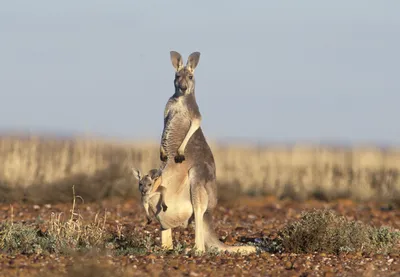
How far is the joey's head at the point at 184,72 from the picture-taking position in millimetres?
11414

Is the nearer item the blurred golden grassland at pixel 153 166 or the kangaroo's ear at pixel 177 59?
the kangaroo's ear at pixel 177 59

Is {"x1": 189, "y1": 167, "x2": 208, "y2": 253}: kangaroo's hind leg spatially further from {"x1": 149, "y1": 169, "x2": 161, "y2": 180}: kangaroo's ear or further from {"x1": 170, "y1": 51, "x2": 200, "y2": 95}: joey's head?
{"x1": 170, "y1": 51, "x2": 200, "y2": 95}: joey's head

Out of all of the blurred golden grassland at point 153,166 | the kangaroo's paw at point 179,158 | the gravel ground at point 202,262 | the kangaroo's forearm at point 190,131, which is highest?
the kangaroo's forearm at point 190,131

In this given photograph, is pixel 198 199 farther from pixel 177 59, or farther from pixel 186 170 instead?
pixel 177 59

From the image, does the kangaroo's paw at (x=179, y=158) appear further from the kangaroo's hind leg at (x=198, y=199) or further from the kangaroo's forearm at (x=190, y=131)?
the kangaroo's hind leg at (x=198, y=199)

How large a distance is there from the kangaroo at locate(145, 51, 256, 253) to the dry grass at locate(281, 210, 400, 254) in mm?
528

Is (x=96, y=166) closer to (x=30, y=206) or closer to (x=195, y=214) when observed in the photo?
(x=30, y=206)

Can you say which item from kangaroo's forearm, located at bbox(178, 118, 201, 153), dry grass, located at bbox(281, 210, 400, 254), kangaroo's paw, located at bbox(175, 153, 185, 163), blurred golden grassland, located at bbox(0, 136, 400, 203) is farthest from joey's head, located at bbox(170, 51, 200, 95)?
blurred golden grassland, located at bbox(0, 136, 400, 203)

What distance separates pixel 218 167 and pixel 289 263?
1723cm

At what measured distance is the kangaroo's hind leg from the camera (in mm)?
11125

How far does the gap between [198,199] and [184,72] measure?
5.11 feet

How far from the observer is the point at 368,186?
23.0 m

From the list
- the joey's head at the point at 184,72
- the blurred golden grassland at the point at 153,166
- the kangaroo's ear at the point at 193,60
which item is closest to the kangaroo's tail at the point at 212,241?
the joey's head at the point at 184,72

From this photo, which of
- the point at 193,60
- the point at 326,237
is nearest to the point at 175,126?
the point at 193,60
